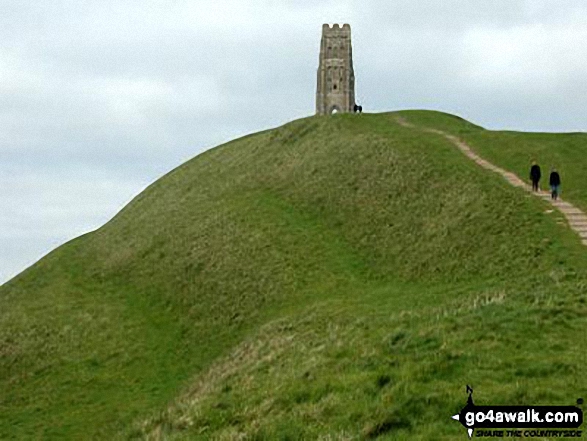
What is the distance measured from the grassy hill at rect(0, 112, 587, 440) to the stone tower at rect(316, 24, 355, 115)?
93.5ft

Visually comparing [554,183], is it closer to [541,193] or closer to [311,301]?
[541,193]

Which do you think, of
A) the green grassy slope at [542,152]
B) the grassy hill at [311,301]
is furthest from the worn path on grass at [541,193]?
the grassy hill at [311,301]

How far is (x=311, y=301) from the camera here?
38188mm

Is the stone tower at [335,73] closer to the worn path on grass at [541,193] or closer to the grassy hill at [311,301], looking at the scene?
the grassy hill at [311,301]

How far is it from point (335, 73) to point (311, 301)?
2790 inches

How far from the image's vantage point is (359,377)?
61.1ft

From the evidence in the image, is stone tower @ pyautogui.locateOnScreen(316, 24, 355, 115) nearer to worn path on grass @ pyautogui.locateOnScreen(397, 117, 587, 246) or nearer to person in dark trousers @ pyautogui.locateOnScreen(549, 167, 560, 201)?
worn path on grass @ pyautogui.locateOnScreen(397, 117, 587, 246)

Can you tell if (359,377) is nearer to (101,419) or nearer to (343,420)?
(343,420)

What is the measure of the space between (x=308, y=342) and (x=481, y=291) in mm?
6810

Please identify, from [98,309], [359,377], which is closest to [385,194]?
[98,309]

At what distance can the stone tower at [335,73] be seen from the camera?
339 ft

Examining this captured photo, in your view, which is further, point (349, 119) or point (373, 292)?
point (349, 119)

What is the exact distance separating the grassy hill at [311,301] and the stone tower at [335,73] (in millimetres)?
28496

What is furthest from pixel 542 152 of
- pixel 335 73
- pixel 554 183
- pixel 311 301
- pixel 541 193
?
pixel 335 73
